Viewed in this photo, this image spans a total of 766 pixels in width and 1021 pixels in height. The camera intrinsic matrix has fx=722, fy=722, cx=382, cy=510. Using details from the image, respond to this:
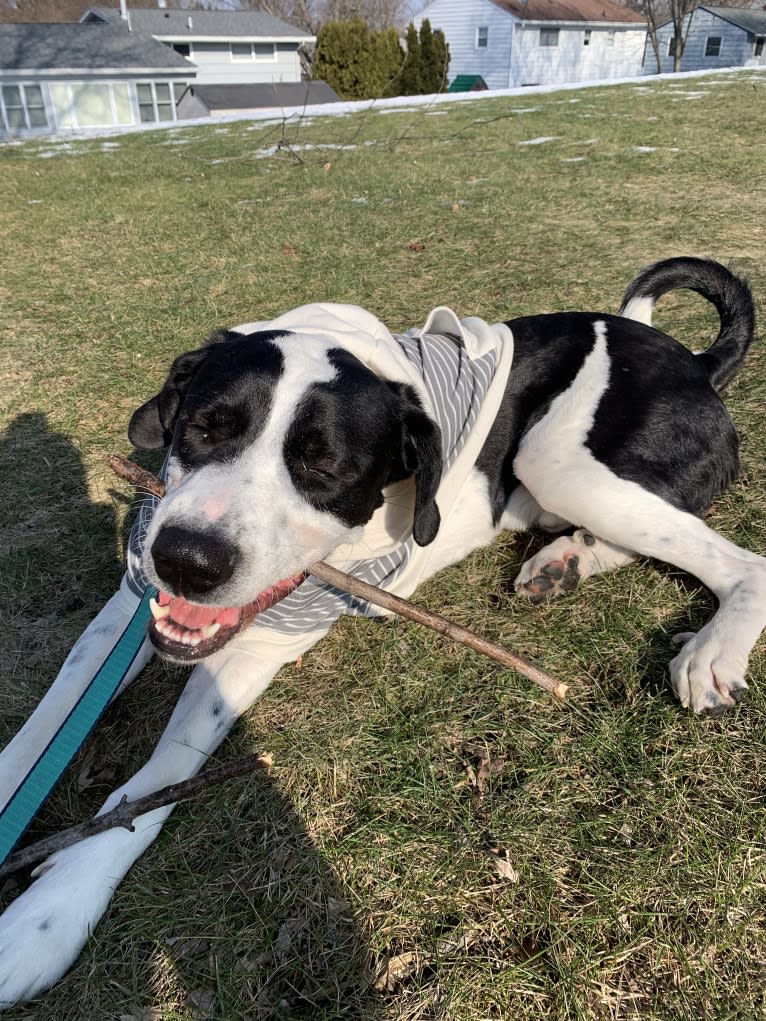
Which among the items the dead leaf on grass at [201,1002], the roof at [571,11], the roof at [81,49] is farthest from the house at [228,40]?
the dead leaf on grass at [201,1002]

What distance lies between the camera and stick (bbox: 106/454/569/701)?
204 centimetres

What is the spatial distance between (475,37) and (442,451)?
1959 inches

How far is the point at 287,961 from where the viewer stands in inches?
67.8

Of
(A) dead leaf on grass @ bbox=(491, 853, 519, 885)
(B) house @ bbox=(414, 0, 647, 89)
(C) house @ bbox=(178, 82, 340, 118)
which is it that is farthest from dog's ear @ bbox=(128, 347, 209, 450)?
(B) house @ bbox=(414, 0, 647, 89)

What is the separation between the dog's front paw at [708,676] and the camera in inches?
85.3

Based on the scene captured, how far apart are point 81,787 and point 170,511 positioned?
1028 mm

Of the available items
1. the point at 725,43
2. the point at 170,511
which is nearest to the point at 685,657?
the point at 170,511

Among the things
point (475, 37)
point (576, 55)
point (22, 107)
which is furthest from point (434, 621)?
point (576, 55)

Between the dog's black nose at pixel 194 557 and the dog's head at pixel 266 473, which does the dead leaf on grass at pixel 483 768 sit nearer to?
the dog's head at pixel 266 473

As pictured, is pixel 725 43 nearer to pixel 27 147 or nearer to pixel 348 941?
pixel 27 147

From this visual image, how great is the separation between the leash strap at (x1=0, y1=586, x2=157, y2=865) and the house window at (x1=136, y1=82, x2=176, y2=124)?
123ft

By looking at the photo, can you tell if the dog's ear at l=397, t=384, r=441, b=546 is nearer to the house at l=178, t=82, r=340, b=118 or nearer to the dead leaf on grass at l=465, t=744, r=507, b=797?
the dead leaf on grass at l=465, t=744, r=507, b=797

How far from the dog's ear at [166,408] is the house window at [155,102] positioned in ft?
121

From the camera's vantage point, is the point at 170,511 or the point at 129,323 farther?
the point at 129,323
